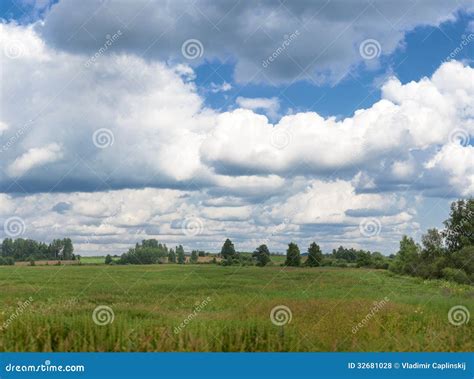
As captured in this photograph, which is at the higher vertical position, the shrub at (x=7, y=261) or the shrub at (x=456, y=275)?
the shrub at (x=7, y=261)

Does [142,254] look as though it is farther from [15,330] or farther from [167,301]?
[15,330]

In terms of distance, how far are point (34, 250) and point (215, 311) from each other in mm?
15460

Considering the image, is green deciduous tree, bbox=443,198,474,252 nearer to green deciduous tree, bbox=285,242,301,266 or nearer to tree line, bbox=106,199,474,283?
tree line, bbox=106,199,474,283

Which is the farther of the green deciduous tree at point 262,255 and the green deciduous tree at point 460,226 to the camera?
the green deciduous tree at point 460,226

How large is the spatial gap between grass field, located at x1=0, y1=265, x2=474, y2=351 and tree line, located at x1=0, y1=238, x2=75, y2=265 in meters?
1.54

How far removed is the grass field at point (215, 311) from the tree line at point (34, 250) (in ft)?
5.05

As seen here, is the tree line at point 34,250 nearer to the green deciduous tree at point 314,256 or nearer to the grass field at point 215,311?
the grass field at point 215,311

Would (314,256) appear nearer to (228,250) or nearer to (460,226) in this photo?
(228,250)

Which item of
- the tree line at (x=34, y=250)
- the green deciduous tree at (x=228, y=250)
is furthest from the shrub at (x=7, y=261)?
the green deciduous tree at (x=228, y=250)

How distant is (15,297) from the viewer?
2372 cm

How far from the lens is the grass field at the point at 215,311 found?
45.0 feet

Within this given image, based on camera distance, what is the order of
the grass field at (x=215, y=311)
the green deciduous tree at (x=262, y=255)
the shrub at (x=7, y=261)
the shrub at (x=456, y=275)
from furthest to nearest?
the shrub at (x=456, y=275), the shrub at (x=7, y=261), the green deciduous tree at (x=262, y=255), the grass field at (x=215, y=311)

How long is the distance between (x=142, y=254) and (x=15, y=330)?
1202 cm

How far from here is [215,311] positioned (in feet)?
61.7
